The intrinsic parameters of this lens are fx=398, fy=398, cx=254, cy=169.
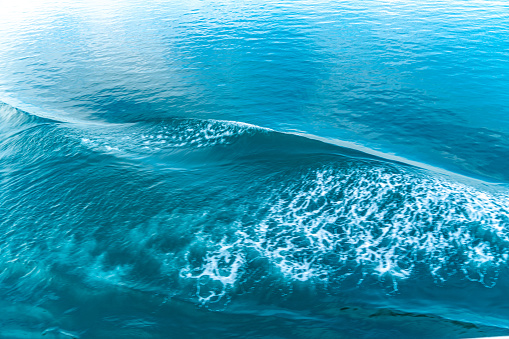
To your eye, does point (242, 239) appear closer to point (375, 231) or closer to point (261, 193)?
point (261, 193)

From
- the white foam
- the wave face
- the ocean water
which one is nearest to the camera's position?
the wave face

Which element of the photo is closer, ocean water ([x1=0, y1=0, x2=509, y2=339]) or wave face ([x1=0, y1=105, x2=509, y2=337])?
wave face ([x1=0, y1=105, x2=509, y2=337])

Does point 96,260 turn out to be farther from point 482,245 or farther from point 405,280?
point 482,245

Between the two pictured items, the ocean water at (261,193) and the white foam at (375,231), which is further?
the white foam at (375,231)

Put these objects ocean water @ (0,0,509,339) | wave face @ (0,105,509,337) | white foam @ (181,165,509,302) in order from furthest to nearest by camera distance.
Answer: white foam @ (181,165,509,302) < ocean water @ (0,0,509,339) < wave face @ (0,105,509,337)

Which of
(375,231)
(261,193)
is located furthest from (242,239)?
(375,231)

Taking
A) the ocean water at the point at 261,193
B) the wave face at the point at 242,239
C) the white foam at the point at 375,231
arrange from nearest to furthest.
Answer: the wave face at the point at 242,239 → the ocean water at the point at 261,193 → the white foam at the point at 375,231

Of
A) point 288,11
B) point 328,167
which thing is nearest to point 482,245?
point 328,167
